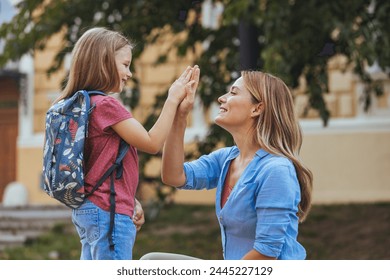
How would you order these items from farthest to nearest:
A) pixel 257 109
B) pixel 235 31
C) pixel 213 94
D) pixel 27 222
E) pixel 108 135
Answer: pixel 27 222
pixel 235 31
pixel 213 94
pixel 108 135
pixel 257 109

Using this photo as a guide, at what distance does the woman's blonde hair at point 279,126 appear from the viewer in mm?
3023

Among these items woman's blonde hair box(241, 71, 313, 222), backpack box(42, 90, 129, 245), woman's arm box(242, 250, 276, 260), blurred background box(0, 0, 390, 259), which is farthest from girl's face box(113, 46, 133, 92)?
blurred background box(0, 0, 390, 259)

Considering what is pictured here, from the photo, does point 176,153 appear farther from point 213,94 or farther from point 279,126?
point 213,94

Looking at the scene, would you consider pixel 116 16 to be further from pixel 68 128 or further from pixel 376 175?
pixel 68 128

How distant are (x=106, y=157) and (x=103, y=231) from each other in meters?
0.25

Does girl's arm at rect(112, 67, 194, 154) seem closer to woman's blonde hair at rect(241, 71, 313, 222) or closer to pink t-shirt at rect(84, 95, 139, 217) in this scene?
pink t-shirt at rect(84, 95, 139, 217)

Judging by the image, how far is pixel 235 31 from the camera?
10805mm

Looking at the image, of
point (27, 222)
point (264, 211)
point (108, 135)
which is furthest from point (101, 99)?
point (27, 222)

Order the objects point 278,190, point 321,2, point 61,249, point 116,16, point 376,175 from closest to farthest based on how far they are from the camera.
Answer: point 278,190 → point 321,2 → point 116,16 → point 61,249 → point 376,175

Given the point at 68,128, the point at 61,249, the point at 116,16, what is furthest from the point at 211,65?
the point at 68,128

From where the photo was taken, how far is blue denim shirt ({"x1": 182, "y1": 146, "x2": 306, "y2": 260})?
112 inches

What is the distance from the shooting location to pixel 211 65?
10836 mm
